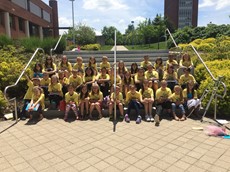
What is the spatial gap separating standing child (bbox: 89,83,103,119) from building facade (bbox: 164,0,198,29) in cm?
6934

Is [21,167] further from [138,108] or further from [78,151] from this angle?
[138,108]

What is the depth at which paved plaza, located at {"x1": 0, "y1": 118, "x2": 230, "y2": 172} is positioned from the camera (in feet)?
12.2

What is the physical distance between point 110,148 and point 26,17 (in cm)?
3675

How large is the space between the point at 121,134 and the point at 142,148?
0.84 m

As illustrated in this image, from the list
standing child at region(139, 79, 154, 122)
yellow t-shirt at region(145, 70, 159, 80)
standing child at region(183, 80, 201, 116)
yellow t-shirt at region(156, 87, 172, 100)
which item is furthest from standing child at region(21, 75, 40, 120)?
standing child at region(183, 80, 201, 116)

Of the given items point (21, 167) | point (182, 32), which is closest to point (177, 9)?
point (182, 32)

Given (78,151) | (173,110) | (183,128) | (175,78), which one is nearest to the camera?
(78,151)

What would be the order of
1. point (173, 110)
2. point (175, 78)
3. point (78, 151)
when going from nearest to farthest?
point (78, 151), point (173, 110), point (175, 78)

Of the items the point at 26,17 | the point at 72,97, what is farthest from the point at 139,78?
the point at 26,17

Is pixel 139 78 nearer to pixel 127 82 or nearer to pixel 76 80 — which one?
pixel 127 82

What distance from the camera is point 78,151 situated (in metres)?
4.25

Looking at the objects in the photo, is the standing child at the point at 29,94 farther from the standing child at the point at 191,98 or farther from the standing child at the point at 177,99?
the standing child at the point at 191,98

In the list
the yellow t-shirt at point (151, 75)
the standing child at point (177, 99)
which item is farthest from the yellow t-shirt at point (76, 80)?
the standing child at point (177, 99)

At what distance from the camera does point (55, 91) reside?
6605 millimetres
